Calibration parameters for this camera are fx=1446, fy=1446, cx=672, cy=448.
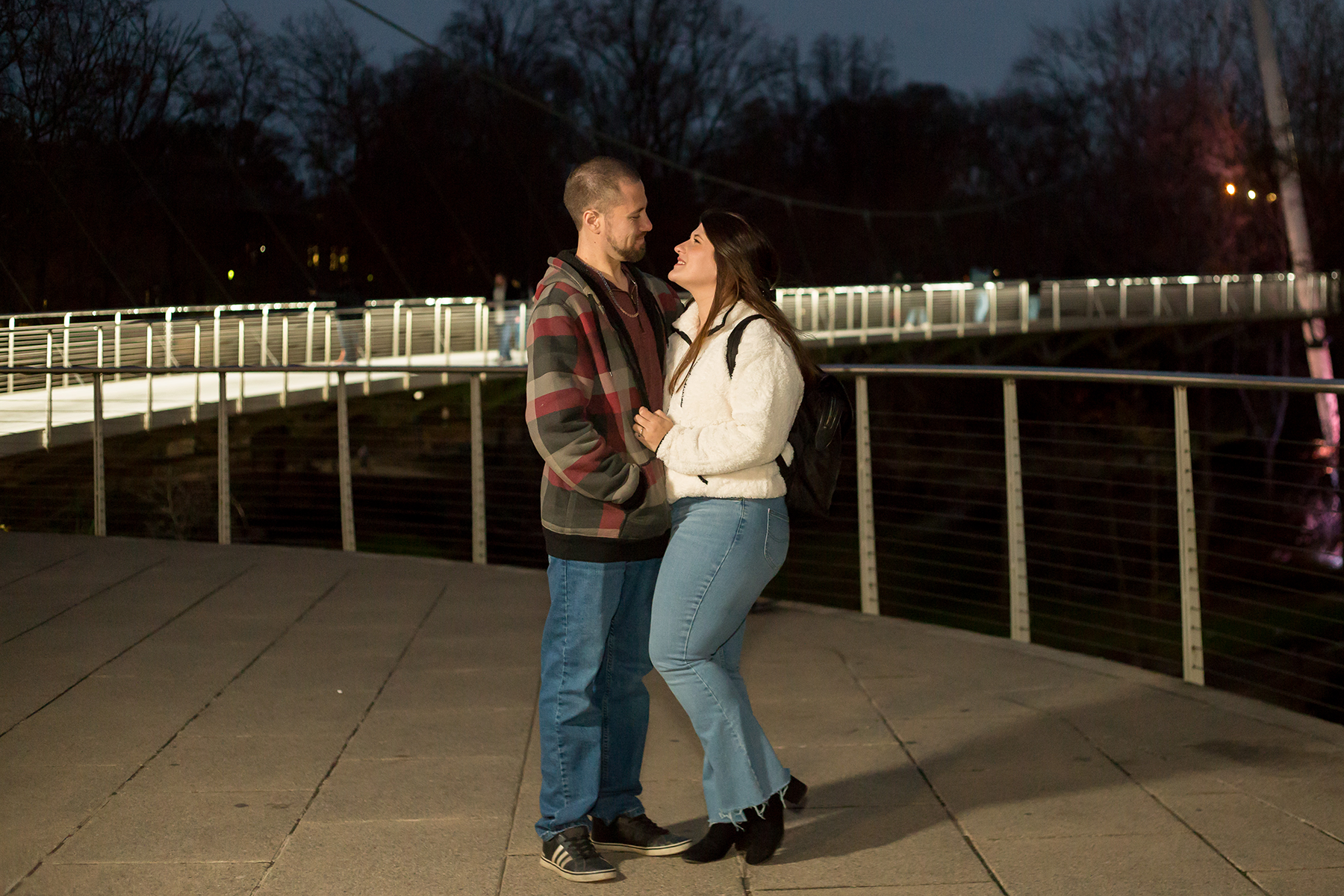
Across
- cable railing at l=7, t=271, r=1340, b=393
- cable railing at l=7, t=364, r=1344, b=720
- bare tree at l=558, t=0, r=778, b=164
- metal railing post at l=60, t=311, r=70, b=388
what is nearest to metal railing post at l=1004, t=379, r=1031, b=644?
cable railing at l=7, t=364, r=1344, b=720

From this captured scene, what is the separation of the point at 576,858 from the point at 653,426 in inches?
33.8

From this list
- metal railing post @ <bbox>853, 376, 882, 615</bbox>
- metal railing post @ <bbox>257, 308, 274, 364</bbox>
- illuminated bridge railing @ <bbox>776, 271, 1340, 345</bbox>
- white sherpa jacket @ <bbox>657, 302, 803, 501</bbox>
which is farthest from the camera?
illuminated bridge railing @ <bbox>776, 271, 1340, 345</bbox>

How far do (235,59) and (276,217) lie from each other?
9.57 feet

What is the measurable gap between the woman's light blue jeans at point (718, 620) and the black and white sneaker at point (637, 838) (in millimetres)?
163

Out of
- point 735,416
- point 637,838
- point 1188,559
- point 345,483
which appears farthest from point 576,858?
point 345,483

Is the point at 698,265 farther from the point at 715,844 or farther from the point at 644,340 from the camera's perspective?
the point at 715,844

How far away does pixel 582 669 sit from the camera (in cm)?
287

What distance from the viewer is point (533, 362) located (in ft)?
8.96

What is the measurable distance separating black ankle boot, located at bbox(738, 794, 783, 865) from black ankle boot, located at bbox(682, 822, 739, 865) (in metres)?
0.03

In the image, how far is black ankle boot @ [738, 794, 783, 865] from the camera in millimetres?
2857

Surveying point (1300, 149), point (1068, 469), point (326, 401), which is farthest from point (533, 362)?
point (1068, 469)

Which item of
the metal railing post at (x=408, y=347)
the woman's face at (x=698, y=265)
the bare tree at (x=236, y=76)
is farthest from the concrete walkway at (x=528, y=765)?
the bare tree at (x=236, y=76)

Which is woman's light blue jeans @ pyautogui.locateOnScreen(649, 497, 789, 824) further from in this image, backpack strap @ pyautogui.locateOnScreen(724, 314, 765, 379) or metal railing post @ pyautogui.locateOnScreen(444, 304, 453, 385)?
metal railing post @ pyautogui.locateOnScreen(444, 304, 453, 385)

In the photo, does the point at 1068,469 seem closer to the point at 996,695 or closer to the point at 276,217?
the point at 276,217
